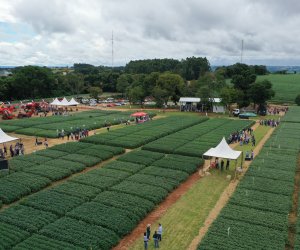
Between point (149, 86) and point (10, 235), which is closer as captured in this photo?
point (10, 235)

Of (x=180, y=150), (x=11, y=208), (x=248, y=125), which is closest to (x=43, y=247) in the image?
(x=11, y=208)

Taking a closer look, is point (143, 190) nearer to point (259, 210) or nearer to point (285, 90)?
point (259, 210)

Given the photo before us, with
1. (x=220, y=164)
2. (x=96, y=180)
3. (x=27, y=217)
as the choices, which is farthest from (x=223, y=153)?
(x=27, y=217)

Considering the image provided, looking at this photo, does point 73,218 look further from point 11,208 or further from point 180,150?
point 180,150

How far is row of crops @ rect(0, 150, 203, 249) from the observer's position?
859 inches

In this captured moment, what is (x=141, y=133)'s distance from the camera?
5778cm

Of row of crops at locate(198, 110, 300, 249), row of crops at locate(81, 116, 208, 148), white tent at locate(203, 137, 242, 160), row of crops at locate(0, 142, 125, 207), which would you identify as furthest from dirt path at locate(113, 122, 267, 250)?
row of crops at locate(81, 116, 208, 148)

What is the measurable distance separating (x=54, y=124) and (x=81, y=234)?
1846 inches

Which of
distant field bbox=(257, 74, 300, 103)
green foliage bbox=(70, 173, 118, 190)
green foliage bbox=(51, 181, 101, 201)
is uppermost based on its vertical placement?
distant field bbox=(257, 74, 300, 103)

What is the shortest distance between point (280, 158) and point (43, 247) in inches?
1304

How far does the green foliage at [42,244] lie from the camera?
2066cm

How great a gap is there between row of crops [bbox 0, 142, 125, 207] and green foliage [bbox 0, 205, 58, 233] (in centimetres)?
300

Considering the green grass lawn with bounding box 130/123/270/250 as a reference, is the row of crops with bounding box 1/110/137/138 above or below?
above

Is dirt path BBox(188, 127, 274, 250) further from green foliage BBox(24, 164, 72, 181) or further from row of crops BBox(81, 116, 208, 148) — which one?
row of crops BBox(81, 116, 208, 148)
